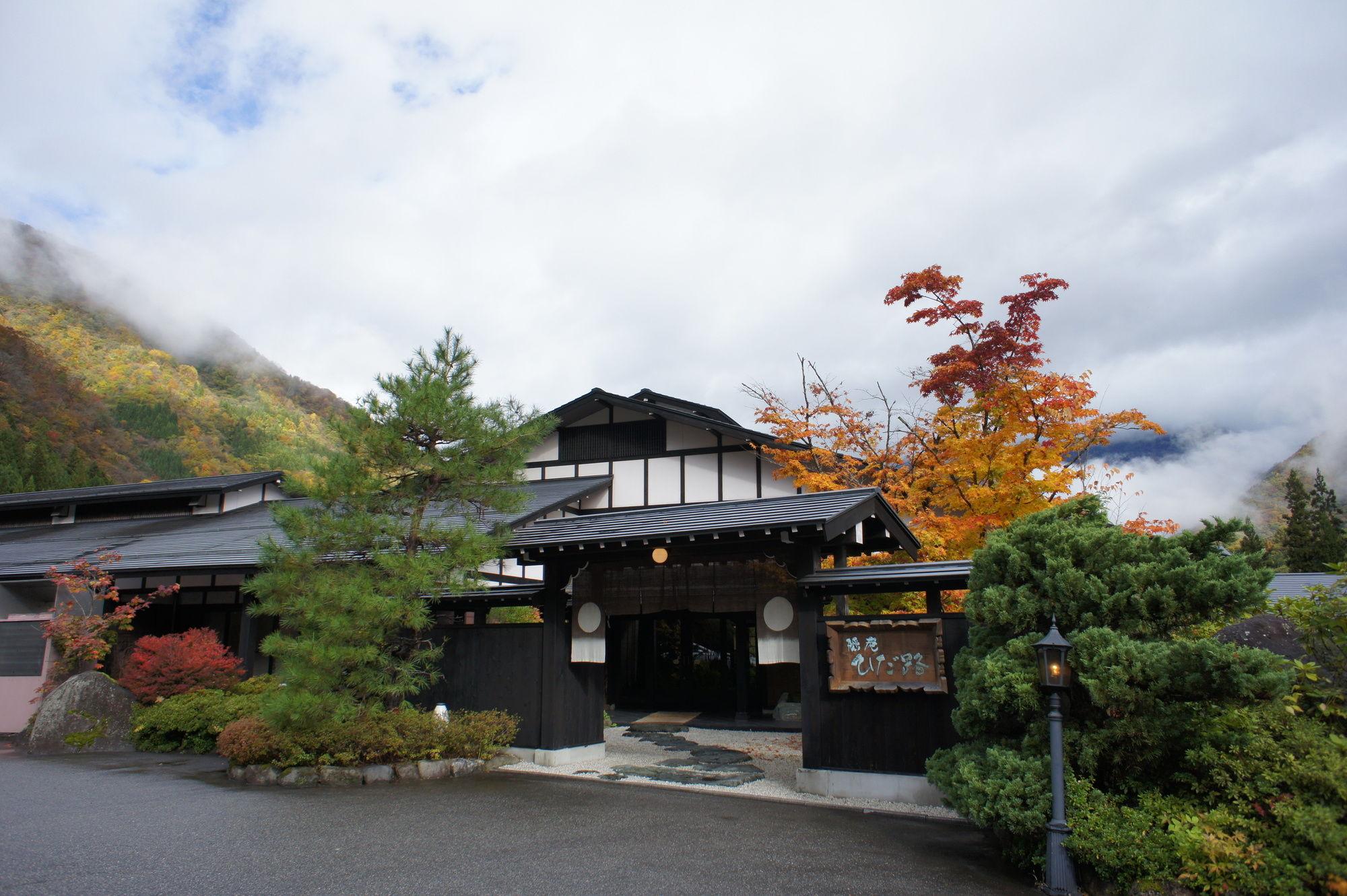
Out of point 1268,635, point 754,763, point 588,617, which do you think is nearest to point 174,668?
point 588,617

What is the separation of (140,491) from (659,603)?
16621 millimetres

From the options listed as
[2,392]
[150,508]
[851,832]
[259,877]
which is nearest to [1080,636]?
[851,832]

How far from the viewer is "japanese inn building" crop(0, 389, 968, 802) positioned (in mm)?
8797

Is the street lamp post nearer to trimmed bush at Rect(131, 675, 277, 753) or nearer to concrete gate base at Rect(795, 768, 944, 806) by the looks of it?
concrete gate base at Rect(795, 768, 944, 806)

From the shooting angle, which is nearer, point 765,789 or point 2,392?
point 765,789

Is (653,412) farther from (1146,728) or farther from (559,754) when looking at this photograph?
(1146,728)

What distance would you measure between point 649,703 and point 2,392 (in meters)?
39.2

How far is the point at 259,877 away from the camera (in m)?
5.41

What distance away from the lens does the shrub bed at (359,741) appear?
29.9 ft

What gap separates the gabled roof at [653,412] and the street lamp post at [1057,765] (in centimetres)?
1049

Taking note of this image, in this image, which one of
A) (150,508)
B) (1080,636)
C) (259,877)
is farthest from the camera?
(150,508)

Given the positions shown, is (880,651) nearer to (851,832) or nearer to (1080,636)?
(851,832)

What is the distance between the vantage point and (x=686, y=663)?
18.5 meters

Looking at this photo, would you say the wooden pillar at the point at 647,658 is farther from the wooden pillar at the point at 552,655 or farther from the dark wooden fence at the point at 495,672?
the wooden pillar at the point at 552,655
